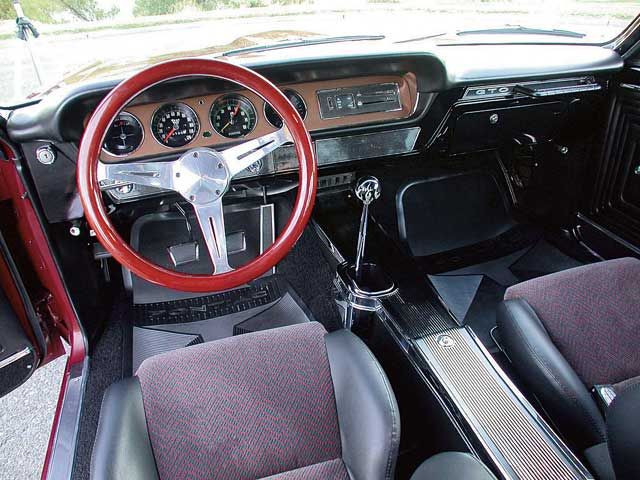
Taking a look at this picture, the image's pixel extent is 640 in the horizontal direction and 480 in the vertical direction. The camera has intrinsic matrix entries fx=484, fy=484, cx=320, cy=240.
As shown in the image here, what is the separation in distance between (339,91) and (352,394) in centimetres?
109

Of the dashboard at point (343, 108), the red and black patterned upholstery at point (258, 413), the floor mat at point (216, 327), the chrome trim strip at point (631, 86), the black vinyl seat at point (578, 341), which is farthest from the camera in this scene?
the chrome trim strip at point (631, 86)

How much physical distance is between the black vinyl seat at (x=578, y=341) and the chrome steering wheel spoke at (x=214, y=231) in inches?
32.7

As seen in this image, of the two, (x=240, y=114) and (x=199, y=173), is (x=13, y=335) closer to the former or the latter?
(x=199, y=173)

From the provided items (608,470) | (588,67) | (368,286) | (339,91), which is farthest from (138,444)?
(588,67)

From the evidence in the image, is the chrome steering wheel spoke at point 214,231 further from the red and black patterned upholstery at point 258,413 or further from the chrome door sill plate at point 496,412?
the chrome door sill plate at point 496,412

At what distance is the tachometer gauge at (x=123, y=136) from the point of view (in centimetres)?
147

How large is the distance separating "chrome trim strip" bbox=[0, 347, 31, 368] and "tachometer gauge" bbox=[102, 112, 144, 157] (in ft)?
2.35

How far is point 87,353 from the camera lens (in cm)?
171

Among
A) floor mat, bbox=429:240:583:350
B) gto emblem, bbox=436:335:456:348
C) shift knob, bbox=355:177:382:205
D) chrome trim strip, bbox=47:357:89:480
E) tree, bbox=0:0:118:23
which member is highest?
tree, bbox=0:0:118:23

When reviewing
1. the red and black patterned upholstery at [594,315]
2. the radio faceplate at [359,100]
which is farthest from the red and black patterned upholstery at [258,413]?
the radio faceplate at [359,100]

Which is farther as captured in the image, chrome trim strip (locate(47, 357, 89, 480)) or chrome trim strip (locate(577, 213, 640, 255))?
chrome trim strip (locate(577, 213, 640, 255))

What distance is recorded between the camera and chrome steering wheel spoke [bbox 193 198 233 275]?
1271 mm

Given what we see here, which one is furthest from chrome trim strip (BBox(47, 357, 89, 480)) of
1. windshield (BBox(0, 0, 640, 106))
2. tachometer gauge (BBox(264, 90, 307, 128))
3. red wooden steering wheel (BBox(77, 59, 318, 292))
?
tachometer gauge (BBox(264, 90, 307, 128))

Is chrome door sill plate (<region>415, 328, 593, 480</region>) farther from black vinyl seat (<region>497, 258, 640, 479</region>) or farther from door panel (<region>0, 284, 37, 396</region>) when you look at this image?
door panel (<region>0, 284, 37, 396</region>)
